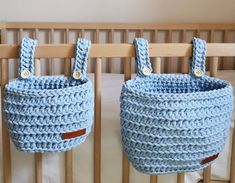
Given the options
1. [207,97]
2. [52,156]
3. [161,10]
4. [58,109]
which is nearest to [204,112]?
[207,97]

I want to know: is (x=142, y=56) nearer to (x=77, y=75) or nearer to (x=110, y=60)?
(x=77, y=75)

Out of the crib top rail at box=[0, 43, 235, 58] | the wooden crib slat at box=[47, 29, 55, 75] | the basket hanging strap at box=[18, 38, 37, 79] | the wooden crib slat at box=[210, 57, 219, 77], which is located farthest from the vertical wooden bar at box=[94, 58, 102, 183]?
the wooden crib slat at box=[47, 29, 55, 75]

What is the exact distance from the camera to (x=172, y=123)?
728 millimetres

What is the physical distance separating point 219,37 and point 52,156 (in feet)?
4.31

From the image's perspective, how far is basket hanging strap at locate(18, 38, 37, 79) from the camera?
0.74 meters

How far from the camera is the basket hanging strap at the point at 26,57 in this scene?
743 mm

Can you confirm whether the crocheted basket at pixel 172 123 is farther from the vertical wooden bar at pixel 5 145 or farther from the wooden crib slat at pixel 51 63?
the wooden crib slat at pixel 51 63

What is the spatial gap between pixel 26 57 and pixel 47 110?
12 centimetres

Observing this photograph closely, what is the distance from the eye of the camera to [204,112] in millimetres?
739

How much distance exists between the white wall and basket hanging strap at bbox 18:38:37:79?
3.70 feet

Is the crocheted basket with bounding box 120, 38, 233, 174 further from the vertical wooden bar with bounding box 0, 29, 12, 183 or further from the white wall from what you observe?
the white wall

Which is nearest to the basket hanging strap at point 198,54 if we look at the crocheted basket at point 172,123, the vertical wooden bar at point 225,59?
the crocheted basket at point 172,123

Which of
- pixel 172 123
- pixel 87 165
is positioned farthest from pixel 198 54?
pixel 87 165

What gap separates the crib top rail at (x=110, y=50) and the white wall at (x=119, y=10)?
3.66 feet
